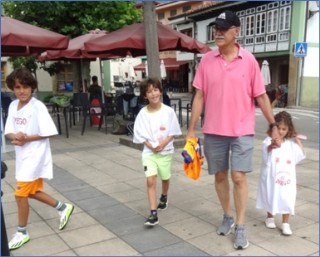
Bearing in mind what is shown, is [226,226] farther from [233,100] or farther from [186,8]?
[186,8]

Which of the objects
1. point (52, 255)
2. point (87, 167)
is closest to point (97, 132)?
point (87, 167)

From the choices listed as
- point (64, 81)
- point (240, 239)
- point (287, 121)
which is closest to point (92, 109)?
point (287, 121)

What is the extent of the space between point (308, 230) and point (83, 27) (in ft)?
41.2

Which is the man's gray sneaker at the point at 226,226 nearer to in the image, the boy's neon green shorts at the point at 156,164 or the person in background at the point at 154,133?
the person in background at the point at 154,133

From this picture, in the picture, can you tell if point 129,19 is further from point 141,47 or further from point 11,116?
point 11,116

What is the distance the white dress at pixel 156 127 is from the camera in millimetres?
3785

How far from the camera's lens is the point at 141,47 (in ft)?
26.4

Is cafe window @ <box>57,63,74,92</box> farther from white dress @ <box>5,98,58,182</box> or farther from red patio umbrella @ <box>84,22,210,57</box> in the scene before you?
white dress @ <box>5,98,58,182</box>

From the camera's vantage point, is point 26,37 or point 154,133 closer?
point 154,133

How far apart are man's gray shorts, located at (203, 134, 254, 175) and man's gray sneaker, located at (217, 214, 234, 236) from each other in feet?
1.57

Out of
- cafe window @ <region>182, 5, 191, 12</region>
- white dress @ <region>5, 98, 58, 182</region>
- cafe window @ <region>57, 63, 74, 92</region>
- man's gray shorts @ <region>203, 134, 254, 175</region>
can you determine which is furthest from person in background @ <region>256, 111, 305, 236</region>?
cafe window @ <region>182, 5, 191, 12</region>

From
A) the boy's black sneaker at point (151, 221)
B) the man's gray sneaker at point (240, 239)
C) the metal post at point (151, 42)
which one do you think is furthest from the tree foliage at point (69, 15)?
the man's gray sneaker at point (240, 239)

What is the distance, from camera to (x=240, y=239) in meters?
3.21

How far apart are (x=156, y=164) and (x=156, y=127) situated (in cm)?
37
